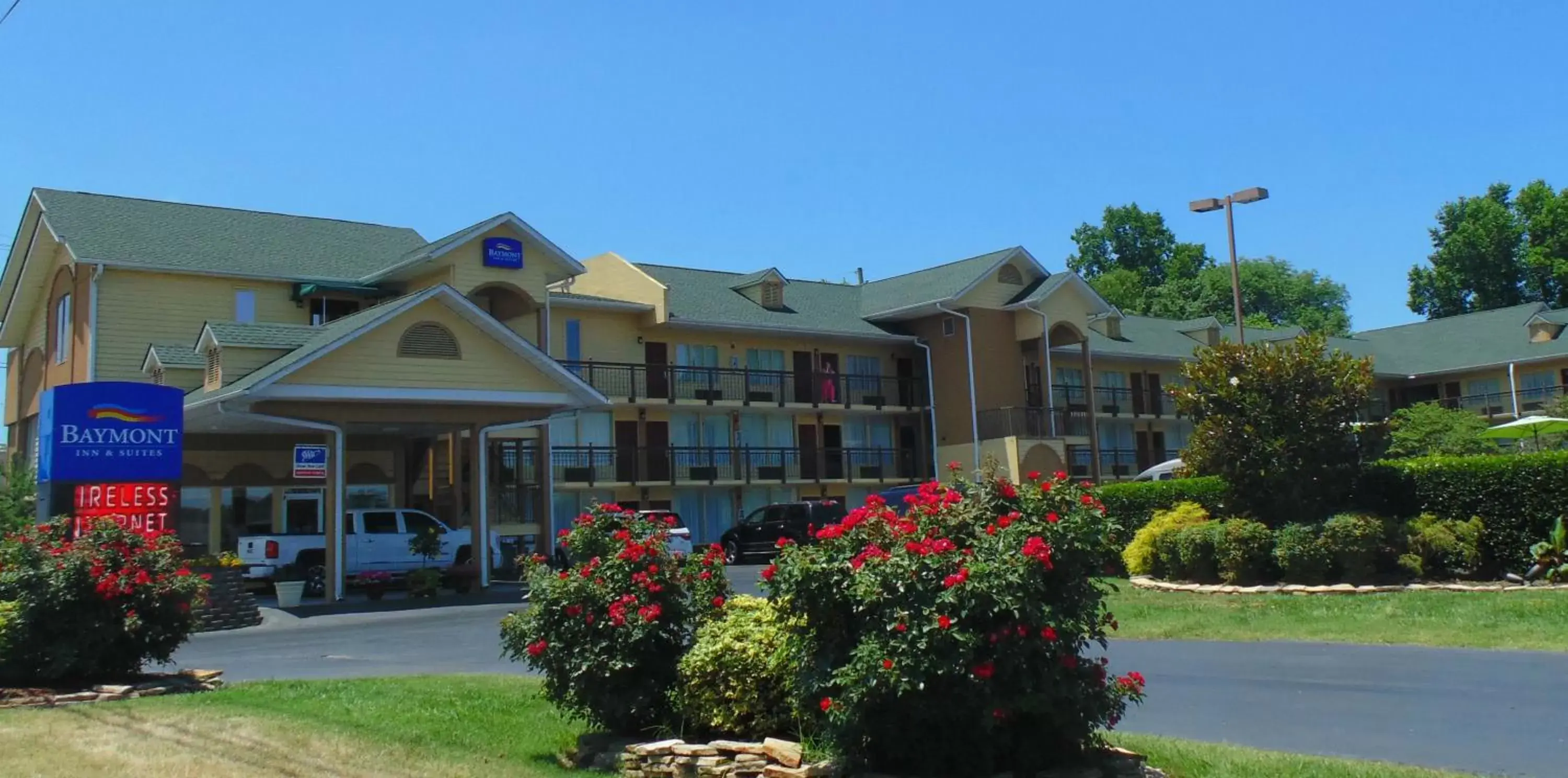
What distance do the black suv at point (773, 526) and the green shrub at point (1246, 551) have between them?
13.3 meters

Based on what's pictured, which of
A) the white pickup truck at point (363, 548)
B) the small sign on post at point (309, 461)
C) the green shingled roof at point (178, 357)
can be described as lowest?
the white pickup truck at point (363, 548)

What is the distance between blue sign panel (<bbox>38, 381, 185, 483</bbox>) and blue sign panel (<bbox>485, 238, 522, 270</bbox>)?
10880 millimetres

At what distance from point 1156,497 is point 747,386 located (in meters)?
18.0

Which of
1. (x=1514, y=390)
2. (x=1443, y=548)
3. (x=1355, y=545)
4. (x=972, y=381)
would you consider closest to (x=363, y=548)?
(x=1355, y=545)

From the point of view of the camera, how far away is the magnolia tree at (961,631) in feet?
22.3

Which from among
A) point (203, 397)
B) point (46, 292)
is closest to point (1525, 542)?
point (203, 397)

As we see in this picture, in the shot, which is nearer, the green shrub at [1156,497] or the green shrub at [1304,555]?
the green shrub at [1304,555]

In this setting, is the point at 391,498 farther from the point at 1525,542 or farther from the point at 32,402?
the point at 1525,542

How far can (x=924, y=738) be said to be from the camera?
23.6ft

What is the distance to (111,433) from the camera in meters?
19.3

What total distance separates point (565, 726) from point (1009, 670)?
4260mm

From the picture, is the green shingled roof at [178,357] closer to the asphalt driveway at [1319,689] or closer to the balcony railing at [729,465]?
the balcony railing at [729,465]

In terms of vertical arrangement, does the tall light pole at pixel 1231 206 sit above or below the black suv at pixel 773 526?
above

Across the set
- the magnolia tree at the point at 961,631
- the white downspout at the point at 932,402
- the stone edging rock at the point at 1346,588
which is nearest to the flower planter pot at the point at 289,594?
the stone edging rock at the point at 1346,588
